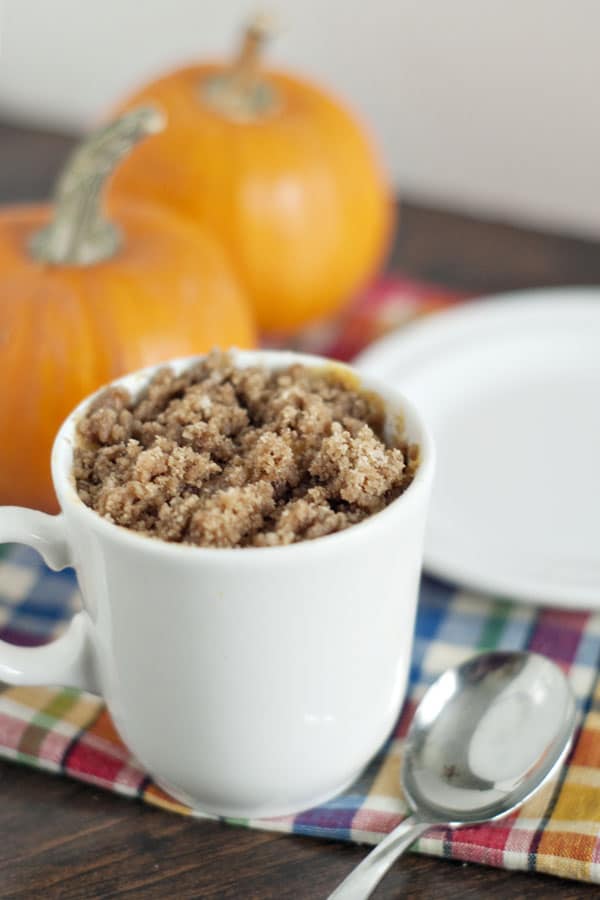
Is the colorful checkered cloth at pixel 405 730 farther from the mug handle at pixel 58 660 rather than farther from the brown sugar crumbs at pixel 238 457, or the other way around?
the brown sugar crumbs at pixel 238 457

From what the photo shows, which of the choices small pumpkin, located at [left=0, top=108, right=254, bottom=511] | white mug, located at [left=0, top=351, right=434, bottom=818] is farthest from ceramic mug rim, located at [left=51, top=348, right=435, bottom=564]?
small pumpkin, located at [left=0, top=108, right=254, bottom=511]

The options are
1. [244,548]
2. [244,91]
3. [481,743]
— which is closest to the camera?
[244,548]

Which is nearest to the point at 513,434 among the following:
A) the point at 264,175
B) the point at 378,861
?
the point at 264,175

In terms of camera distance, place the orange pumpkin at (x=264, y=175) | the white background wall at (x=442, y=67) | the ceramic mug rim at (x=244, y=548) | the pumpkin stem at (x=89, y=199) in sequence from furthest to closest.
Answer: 1. the white background wall at (x=442, y=67)
2. the orange pumpkin at (x=264, y=175)
3. the pumpkin stem at (x=89, y=199)
4. the ceramic mug rim at (x=244, y=548)

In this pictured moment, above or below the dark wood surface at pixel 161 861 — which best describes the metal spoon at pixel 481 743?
above

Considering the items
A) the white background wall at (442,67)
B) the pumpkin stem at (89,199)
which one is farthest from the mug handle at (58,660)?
the white background wall at (442,67)

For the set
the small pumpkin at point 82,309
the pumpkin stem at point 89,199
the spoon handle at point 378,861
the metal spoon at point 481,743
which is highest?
the pumpkin stem at point 89,199

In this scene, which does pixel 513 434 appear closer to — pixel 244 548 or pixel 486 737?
pixel 486 737
